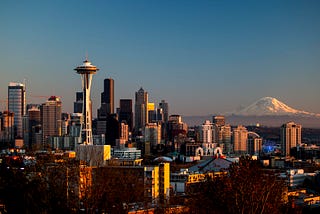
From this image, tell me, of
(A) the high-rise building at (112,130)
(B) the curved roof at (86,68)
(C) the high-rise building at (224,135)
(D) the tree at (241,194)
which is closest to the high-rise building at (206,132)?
(C) the high-rise building at (224,135)

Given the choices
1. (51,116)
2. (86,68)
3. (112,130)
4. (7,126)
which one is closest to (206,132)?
(112,130)

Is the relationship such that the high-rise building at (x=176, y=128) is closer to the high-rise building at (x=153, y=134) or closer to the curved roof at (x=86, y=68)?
the high-rise building at (x=153, y=134)

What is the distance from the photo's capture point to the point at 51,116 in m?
99.4

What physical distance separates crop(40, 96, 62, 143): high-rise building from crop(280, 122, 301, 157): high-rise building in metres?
30.5

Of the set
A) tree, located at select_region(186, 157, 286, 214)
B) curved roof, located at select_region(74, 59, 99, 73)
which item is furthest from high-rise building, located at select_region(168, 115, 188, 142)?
tree, located at select_region(186, 157, 286, 214)

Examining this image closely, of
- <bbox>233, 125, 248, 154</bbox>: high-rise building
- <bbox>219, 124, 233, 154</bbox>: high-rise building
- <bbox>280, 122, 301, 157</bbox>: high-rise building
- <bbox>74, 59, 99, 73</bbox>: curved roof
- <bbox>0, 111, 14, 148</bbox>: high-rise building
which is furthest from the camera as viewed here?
<bbox>219, 124, 233, 154</bbox>: high-rise building

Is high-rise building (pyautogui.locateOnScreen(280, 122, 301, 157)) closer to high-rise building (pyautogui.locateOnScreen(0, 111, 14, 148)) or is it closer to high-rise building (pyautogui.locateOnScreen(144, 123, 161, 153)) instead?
high-rise building (pyautogui.locateOnScreen(144, 123, 161, 153))

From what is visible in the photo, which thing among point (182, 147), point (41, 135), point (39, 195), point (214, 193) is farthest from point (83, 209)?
point (41, 135)

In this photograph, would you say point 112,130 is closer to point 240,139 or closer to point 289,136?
point 240,139

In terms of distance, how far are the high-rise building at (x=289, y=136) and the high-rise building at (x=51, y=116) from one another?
100 feet

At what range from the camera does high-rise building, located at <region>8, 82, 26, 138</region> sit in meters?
102

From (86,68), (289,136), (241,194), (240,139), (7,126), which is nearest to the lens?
(241,194)

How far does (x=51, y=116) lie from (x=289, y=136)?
109 ft

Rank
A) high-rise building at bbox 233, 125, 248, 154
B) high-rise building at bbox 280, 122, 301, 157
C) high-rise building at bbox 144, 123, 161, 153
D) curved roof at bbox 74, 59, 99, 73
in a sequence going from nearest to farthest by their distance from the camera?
curved roof at bbox 74, 59, 99, 73 → high-rise building at bbox 280, 122, 301, 157 → high-rise building at bbox 144, 123, 161, 153 → high-rise building at bbox 233, 125, 248, 154
